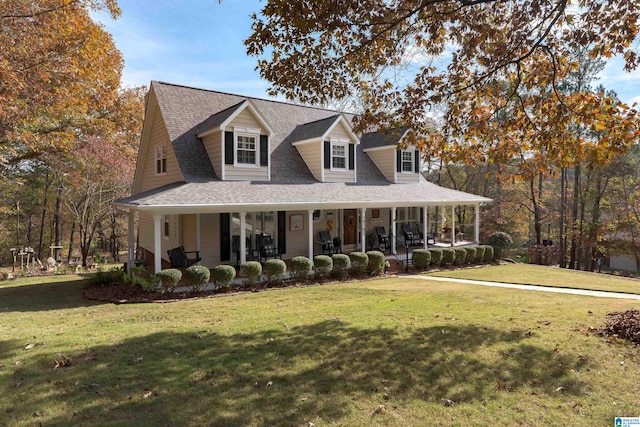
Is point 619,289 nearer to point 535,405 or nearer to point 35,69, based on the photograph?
point 535,405

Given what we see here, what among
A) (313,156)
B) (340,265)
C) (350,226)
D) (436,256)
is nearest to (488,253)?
(436,256)

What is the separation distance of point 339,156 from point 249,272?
868 centimetres

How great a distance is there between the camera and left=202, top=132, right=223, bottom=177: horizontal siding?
15.6 m

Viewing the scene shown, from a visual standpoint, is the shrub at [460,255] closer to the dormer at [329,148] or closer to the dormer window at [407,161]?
the dormer window at [407,161]

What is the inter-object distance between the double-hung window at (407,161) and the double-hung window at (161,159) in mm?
12905

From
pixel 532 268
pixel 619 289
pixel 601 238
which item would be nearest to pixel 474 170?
pixel 601 238

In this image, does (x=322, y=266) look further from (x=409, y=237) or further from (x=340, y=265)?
(x=409, y=237)

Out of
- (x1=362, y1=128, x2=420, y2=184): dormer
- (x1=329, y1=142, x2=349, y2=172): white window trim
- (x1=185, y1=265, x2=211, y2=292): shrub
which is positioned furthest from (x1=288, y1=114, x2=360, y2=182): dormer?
(x1=185, y1=265, x2=211, y2=292): shrub

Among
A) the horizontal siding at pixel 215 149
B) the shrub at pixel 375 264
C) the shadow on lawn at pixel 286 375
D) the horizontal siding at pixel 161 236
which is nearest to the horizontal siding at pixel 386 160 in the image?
the shrub at pixel 375 264

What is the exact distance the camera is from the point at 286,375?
504 centimetres

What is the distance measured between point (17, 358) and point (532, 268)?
19.6 meters

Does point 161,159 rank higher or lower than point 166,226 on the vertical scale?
higher

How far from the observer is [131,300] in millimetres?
11109

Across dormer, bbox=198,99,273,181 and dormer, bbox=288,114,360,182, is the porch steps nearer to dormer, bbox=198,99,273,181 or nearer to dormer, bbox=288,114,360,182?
dormer, bbox=288,114,360,182
